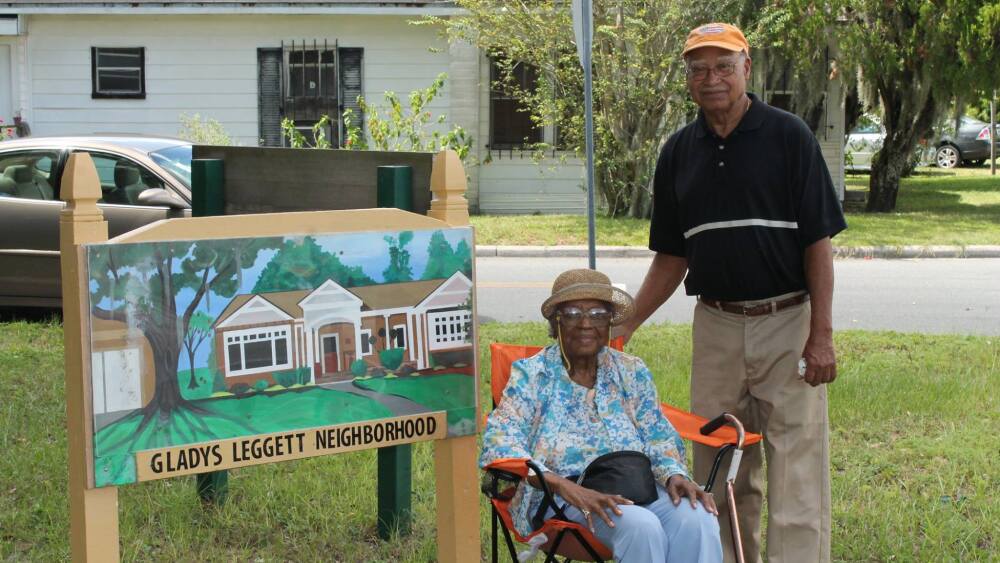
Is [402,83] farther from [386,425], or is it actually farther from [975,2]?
[386,425]

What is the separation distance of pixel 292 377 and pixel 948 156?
33.0 metres

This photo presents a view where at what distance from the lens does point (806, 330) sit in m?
4.18

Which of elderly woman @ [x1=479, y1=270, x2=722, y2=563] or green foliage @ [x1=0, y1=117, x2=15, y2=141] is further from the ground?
green foliage @ [x1=0, y1=117, x2=15, y2=141]

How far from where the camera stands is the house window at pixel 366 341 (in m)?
3.88

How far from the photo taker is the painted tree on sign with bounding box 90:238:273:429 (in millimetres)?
3436

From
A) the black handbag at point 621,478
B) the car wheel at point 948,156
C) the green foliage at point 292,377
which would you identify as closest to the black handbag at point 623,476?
the black handbag at point 621,478

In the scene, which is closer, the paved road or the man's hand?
the man's hand

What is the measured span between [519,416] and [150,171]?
628 centimetres

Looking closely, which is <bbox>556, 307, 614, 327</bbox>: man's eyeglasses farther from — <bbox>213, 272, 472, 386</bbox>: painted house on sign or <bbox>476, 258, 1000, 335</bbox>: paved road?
<bbox>476, 258, 1000, 335</bbox>: paved road

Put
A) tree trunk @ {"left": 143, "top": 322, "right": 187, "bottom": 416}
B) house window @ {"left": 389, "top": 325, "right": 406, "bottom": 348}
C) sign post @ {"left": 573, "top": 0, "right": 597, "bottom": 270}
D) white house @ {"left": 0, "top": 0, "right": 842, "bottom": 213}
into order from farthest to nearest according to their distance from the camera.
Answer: white house @ {"left": 0, "top": 0, "right": 842, "bottom": 213} < sign post @ {"left": 573, "top": 0, "right": 597, "bottom": 270} < house window @ {"left": 389, "top": 325, "right": 406, "bottom": 348} < tree trunk @ {"left": 143, "top": 322, "right": 187, "bottom": 416}

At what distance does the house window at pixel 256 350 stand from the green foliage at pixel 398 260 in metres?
0.40

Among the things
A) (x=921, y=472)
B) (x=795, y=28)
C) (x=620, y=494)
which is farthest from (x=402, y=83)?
(x=620, y=494)

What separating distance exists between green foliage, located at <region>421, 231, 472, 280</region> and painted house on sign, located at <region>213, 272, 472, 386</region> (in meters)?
0.03

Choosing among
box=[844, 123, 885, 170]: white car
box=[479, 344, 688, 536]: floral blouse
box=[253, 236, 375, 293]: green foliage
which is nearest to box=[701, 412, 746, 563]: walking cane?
box=[479, 344, 688, 536]: floral blouse
